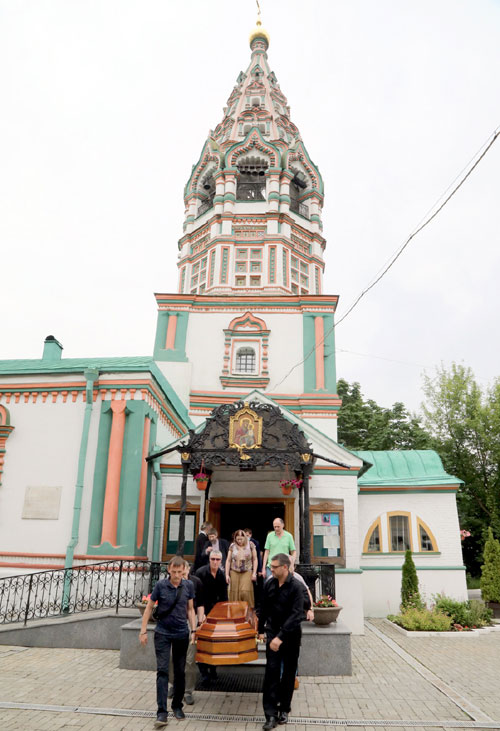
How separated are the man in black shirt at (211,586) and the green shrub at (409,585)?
885cm

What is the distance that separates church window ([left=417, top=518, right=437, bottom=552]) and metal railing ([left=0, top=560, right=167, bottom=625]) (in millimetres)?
8808

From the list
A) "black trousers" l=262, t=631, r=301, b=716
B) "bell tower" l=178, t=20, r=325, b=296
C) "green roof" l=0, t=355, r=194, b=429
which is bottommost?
"black trousers" l=262, t=631, r=301, b=716

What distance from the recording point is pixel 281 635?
560 cm

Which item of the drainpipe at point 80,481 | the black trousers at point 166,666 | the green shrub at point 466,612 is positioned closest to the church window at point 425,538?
the green shrub at point 466,612

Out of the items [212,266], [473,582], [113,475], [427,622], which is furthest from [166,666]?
[473,582]

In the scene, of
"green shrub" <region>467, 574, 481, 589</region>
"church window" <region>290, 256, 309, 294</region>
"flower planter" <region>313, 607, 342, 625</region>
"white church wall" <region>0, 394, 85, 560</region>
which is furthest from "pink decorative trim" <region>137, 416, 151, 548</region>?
"green shrub" <region>467, 574, 481, 589</region>

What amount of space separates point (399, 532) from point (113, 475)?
9.32m

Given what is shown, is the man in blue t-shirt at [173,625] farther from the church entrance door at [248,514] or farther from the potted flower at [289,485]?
the church entrance door at [248,514]

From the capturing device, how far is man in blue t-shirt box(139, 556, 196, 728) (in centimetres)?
574

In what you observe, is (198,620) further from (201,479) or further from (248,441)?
(248,441)

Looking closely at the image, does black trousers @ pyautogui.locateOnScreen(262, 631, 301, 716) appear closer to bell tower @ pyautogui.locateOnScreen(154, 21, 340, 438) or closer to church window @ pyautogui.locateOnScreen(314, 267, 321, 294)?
bell tower @ pyautogui.locateOnScreen(154, 21, 340, 438)

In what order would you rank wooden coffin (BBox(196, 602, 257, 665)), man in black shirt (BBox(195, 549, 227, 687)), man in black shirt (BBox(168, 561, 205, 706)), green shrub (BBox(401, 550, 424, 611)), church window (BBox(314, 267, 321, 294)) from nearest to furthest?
wooden coffin (BBox(196, 602, 257, 665))
man in black shirt (BBox(168, 561, 205, 706))
man in black shirt (BBox(195, 549, 227, 687))
green shrub (BBox(401, 550, 424, 611))
church window (BBox(314, 267, 321, 294))

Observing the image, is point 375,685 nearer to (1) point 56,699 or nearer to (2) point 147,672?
(2) point 147,672

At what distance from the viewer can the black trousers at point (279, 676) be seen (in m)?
5.54
